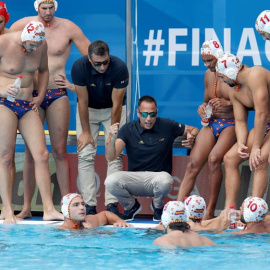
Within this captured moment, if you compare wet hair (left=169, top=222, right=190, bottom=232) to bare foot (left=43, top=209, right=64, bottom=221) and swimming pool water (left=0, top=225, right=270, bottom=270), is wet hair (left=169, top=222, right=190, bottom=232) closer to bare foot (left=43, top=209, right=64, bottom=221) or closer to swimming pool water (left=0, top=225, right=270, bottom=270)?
swimming pool water (left=0, top=225, right=270, bottom=270)

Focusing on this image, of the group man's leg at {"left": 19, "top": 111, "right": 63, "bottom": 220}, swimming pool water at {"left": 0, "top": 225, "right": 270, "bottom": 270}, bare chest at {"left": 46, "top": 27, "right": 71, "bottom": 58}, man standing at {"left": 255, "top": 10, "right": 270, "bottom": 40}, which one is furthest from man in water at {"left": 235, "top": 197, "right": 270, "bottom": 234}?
bare chest at {"left": 46, "top": 27, "right": 71, "bottom": 58}

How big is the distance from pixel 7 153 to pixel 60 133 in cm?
74

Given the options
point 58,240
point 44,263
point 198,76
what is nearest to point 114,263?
point 44,263

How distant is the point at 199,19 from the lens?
455 inches

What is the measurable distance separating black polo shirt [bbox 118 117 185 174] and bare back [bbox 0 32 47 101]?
1.27 meters

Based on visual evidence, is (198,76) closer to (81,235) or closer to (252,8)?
(252,8)

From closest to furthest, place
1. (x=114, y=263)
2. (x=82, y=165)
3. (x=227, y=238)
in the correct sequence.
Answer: (x=114, y=263)
(x=227, y=238)
(x=82, y=165)

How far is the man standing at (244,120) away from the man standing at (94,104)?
1.29 m

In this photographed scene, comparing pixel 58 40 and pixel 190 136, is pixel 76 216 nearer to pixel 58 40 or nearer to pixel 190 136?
pixel 190 136

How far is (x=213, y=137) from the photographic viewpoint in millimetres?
9875

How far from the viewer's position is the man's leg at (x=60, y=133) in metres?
10.0

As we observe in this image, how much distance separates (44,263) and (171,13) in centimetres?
509

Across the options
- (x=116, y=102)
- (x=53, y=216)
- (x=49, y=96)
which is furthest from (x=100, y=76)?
(x=53, y=216)

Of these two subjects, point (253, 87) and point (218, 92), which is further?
point (218, 92)
